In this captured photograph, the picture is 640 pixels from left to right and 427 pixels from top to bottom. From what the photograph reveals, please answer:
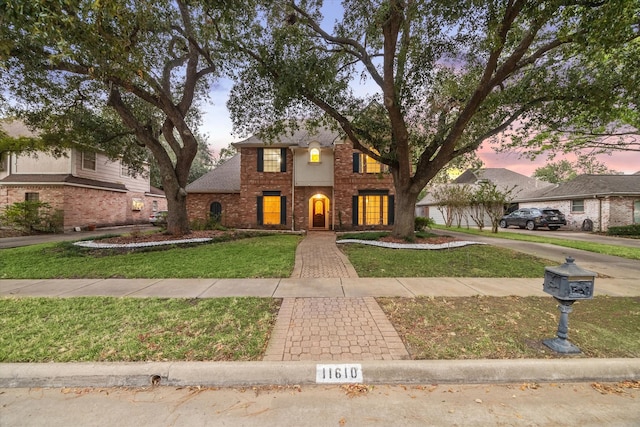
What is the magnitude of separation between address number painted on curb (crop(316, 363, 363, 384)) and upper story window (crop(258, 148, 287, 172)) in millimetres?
14777

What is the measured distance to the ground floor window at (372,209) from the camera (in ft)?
53.7

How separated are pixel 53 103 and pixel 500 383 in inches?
645

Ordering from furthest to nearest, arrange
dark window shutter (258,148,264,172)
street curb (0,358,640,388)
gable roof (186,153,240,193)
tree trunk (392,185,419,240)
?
gable roof (186,153,240,193)
dark window shutter (258,148,264,172)
tree trunk (392,185,419,240)
street curb (0,358,640,388)

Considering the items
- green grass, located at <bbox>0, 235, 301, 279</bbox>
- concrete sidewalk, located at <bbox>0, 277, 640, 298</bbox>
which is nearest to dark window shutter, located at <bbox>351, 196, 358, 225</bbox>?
green grass, located at <bbox>0, 235, 301, 279</bbox>

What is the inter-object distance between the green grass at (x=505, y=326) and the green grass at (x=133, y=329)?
1.97 metres

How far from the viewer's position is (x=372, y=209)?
16484 mm

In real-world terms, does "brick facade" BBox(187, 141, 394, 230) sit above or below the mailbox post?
above

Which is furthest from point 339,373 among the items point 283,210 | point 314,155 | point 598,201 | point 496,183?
point 496,183

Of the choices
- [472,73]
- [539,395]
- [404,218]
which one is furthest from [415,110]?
[539,395]

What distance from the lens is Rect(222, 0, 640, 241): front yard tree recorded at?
7.09 meters

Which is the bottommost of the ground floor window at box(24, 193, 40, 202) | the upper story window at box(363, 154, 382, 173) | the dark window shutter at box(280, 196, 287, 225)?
the dark window shutter at box(280, 196, 287, 225)

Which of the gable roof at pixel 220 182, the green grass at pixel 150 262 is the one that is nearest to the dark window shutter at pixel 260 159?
the gable roof at pixel 220 182

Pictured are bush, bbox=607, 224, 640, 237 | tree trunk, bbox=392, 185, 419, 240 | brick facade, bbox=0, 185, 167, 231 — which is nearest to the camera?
tree trunk, bbox=392, 185, 419, 240

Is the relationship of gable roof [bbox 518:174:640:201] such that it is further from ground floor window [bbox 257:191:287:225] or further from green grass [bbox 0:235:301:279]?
green grass [bbox 0:235:301:279]
